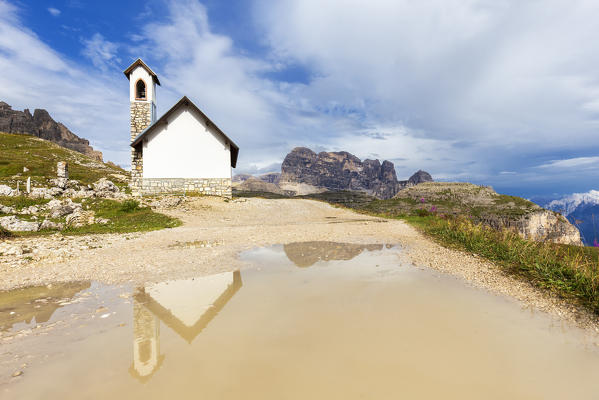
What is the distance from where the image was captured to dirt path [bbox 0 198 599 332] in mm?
6742

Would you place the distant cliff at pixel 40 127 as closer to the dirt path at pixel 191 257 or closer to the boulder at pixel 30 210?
the boulder at pixel 30 210

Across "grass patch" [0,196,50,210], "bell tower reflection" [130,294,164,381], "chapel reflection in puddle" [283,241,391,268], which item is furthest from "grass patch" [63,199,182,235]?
"bell tower reflection" [130,294,164,381]

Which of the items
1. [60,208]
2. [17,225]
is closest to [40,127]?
[60,208]

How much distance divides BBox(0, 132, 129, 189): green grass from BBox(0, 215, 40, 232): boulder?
21132mm

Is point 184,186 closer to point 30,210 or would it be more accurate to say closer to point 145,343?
point 30,210

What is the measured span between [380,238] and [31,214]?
2027 centimetres

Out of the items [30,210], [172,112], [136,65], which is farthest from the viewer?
[136,65]

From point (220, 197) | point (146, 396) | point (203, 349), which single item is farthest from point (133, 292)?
point (220, 197)

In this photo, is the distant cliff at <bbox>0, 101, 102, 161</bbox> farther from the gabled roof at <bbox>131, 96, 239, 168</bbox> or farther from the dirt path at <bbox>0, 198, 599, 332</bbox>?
the dirt path at <bbox>0, 198, 599, 332</bbox>

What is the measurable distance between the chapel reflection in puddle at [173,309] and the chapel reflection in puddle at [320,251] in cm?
257

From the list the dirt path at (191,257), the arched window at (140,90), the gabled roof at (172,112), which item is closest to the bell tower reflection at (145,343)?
the dirt path at (191,257)

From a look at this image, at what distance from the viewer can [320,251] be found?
1023 centimetres

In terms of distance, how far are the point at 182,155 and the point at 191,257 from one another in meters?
22.5

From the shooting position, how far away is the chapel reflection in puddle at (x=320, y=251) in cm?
901
